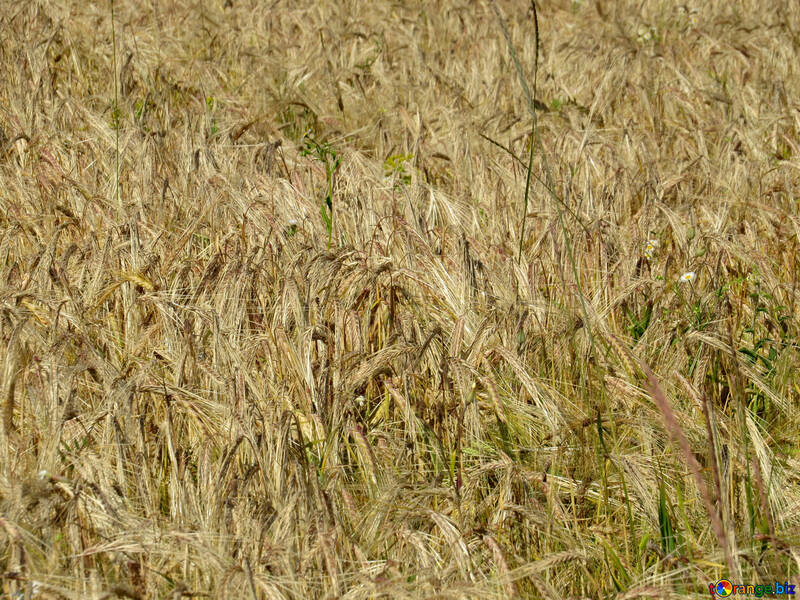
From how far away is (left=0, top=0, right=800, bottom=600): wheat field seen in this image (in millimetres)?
1645

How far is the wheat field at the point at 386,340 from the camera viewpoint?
5.40 feet

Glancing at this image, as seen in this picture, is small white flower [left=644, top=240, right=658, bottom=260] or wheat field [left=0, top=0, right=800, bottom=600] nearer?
wheat field [left=0, top=0, right=800, bottom=600]

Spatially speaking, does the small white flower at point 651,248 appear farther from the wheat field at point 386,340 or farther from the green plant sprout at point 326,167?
the green plant sprout at point 326,167

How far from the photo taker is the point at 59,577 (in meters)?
1.45

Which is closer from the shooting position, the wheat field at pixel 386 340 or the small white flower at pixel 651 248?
the wheat field at pixel 386 340

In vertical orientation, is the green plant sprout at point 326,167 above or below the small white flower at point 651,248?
above

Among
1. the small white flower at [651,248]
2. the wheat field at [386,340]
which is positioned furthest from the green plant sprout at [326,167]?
the small white flower at [651,248]

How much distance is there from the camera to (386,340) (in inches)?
87.4

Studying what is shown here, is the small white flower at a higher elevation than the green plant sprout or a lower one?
lower

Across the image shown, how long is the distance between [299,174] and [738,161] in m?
1.71

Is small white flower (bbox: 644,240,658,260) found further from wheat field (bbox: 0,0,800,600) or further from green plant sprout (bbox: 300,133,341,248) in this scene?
green plant sprout (bbox: 300,133,341,248)

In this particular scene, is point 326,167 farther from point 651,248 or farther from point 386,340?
point 386,340

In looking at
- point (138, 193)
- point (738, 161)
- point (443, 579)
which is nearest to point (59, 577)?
point (443, 579)

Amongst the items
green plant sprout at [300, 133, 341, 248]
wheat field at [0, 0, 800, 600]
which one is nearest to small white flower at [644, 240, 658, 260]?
wheat field at [0, 0, 800, 600]
